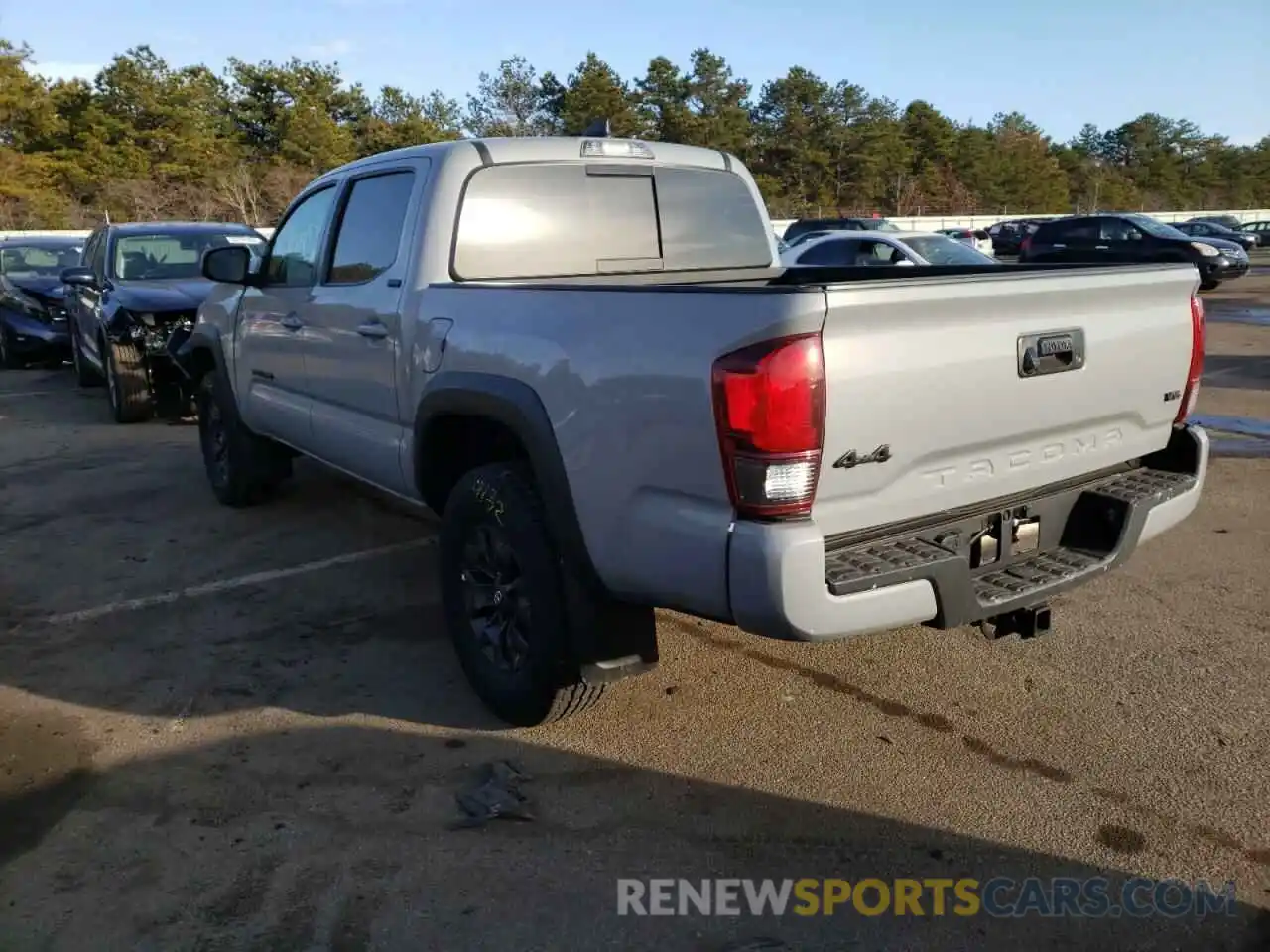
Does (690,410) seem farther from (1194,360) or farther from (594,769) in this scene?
(1194,360)

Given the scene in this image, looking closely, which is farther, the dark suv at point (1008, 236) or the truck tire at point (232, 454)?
the dark suv at point (1008, 236)

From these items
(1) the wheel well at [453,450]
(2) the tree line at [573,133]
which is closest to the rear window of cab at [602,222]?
(1) the wheel well at [453,450]

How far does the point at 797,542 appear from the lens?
Answer: 8.27ft

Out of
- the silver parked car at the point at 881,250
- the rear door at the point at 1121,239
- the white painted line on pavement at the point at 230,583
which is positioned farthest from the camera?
the rear door at the point at 1121,239

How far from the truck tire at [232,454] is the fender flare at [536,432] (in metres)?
3.13

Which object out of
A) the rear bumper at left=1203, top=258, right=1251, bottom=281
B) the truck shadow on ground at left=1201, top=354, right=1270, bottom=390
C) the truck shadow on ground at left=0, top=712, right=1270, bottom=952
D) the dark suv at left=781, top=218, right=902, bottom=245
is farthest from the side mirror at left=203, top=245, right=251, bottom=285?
the rear bumper at left=1203, top=258, right=1251, bottom=281

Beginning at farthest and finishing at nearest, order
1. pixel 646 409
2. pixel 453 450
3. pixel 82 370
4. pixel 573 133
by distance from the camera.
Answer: pixel 573 133 < pixel 82 370 < pixel 453 450 < pixel 646 409

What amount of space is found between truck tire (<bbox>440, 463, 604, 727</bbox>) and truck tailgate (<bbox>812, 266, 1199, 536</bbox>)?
3.40 ft

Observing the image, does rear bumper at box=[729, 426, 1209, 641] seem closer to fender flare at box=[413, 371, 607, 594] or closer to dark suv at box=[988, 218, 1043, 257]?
fender flare at box=[413, 371, 607, 594]

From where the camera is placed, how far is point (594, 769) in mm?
3363

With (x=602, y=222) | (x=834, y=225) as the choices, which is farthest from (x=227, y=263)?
(x=834, y=225)

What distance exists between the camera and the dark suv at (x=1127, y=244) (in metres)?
22.4

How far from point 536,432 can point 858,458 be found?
41.2 inches

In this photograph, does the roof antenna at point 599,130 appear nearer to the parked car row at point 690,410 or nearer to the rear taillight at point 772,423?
the parked car row at point 690,410
